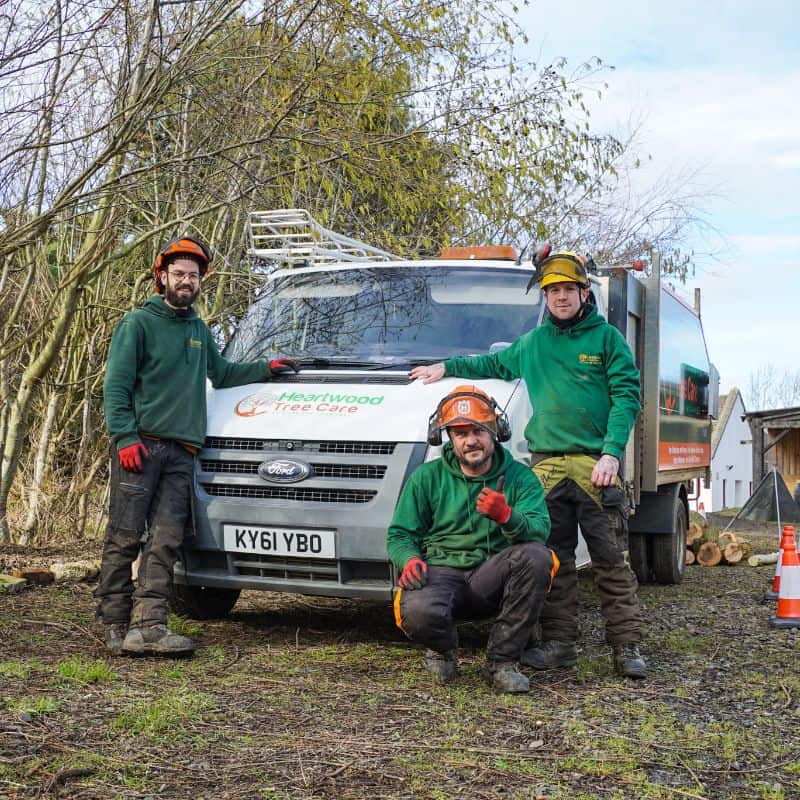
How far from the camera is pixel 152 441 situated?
19.3 feet

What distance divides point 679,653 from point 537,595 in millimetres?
1624

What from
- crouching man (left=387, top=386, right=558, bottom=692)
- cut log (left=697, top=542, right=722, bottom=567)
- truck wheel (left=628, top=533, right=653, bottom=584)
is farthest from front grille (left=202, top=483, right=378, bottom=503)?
cut log (left=697, top=542, right=722, bottom=567)

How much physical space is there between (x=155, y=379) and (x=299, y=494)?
1016 millimetres

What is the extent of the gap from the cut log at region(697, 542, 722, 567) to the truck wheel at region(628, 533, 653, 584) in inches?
122

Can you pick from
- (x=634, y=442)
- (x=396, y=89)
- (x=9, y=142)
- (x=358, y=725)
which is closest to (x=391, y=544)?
(x=358, y=725)

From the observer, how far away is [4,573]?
8164 millimetres

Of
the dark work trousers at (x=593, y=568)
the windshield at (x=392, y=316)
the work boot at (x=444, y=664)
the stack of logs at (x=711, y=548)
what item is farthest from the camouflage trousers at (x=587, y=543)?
the stack of logs at (x=711, y=548)

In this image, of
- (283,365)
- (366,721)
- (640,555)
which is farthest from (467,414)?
(640,555)

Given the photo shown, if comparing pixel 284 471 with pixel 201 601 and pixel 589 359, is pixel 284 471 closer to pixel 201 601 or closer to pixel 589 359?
pixel 201 601

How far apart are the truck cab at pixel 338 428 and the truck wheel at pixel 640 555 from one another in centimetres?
393

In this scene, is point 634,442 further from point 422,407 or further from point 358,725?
point 358,725

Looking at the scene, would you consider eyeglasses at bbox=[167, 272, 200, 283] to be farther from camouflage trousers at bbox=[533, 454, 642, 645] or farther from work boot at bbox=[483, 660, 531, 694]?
work boot at bbox=[483, 660, 531, 694]

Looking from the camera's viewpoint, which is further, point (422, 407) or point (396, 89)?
point (396, 89)

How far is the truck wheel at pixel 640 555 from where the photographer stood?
9.95m
